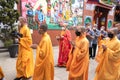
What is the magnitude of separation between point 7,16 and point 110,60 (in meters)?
5.41

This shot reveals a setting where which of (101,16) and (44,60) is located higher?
(101,16)

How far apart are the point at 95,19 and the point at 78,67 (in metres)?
12.6

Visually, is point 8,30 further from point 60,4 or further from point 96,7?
point 96,7

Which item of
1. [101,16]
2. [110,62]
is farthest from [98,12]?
[110,62]

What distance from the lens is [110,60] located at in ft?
16.2

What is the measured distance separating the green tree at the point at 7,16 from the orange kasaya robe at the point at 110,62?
5.17 meters

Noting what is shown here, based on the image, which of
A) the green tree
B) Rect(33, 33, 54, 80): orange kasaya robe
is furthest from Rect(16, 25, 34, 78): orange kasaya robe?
the green tree

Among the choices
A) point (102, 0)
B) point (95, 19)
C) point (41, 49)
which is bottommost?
point (41, 49)

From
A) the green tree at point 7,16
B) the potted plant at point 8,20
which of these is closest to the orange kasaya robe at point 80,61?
the potted plant at point 8,20

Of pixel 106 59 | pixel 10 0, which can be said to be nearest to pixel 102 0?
pixel 10 0

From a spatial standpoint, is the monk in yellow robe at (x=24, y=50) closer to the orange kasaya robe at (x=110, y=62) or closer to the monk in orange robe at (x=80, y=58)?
the monk in orange robe at (x=80, y=58)

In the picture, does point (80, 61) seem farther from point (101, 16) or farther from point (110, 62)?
point (101, 16)

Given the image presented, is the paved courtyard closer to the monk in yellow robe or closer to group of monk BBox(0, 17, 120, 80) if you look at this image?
the monk in yellow robe

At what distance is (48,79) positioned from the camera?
4.82 metres
